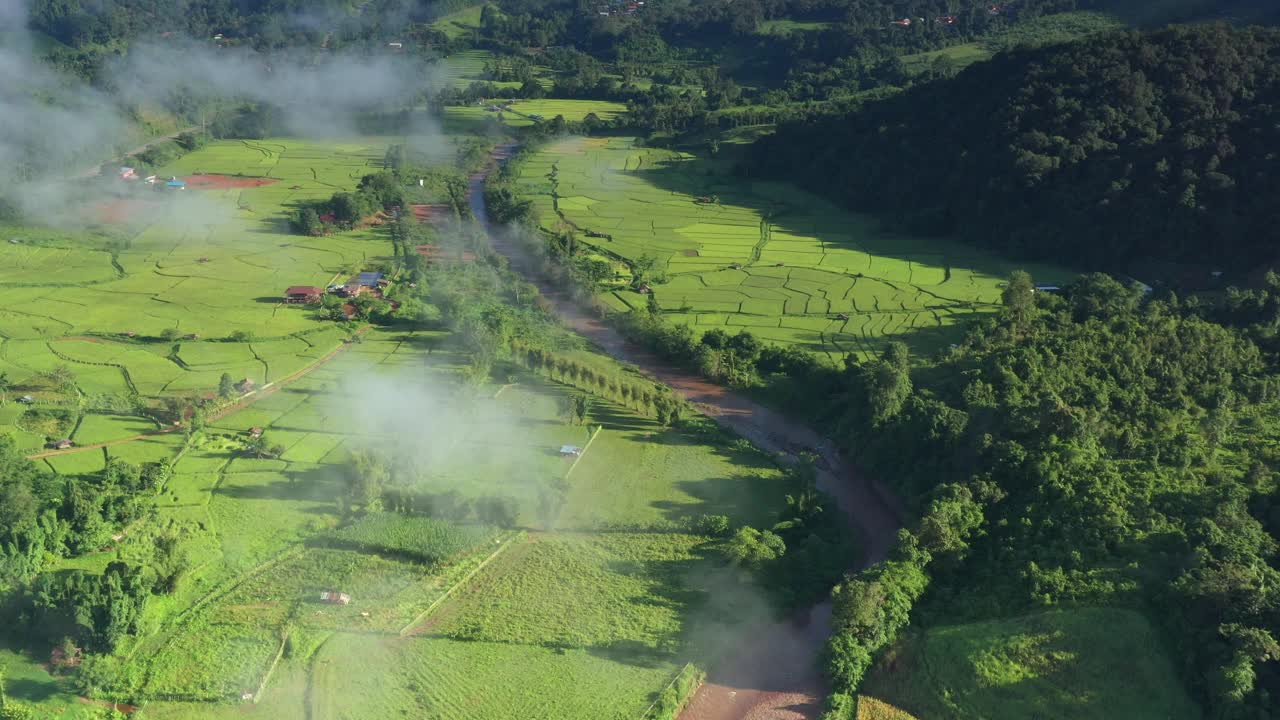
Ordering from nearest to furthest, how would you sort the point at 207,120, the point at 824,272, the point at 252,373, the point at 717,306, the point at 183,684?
the point at 183,684 < the point at 252,373 < the point at 717,306 < the point at 824,272 < the point at 207,120

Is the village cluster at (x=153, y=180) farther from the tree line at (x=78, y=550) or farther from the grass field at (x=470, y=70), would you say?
the grass field at (x=470, y=70)

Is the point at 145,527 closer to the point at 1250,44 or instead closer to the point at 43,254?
the point at 43,254

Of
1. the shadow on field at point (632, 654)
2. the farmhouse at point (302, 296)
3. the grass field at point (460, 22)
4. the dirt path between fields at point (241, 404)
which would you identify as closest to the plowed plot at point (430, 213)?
the farmhouse at point (302, 296)

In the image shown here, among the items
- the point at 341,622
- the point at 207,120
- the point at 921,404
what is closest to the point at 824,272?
the point at 921,404

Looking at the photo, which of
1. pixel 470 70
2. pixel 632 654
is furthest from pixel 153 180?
pixel 632 654

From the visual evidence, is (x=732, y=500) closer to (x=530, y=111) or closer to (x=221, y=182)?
(x=221, y=182)

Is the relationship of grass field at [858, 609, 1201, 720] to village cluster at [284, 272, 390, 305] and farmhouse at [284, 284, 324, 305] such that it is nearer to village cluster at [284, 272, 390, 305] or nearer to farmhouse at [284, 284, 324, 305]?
village cluster at [284, 272, 390, 305]
